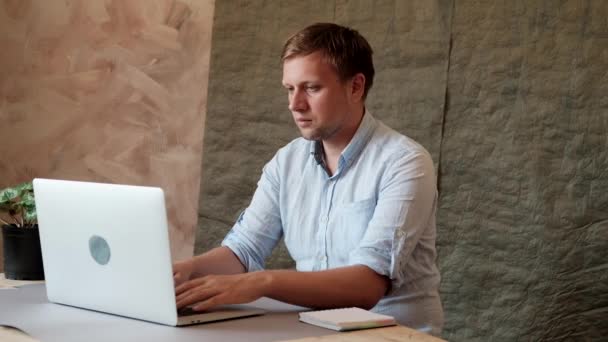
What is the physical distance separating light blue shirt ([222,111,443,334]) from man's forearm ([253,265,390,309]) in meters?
0.04

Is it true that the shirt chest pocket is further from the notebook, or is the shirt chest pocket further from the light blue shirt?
the notebook

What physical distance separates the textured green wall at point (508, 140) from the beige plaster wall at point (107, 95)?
64cm

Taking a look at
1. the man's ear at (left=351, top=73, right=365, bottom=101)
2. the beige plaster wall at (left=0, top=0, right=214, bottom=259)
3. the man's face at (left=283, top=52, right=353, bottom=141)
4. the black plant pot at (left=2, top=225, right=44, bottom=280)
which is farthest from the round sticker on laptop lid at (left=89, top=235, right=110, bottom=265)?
the beige plaster wall at (left=0, top=0, right=214, bottom=259)

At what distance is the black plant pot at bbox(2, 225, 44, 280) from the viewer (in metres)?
2.07

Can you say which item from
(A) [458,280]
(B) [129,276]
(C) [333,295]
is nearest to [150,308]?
(B) [129,276]

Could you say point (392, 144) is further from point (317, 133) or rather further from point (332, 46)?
point (332, 46)

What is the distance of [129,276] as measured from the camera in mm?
1649

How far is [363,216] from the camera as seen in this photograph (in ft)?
6.95

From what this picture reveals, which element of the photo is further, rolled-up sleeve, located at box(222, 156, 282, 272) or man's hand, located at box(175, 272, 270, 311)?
rolled-up sleeve, located at box(222, 156, 282, 272)

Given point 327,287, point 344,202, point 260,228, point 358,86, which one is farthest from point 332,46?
point 327,287

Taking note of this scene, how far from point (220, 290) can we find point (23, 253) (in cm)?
59

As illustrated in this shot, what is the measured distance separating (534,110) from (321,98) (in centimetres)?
70

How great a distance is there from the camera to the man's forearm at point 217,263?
7.07 ft

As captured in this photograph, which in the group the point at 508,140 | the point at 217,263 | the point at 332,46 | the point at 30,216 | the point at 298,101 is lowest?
the point at 217,263
